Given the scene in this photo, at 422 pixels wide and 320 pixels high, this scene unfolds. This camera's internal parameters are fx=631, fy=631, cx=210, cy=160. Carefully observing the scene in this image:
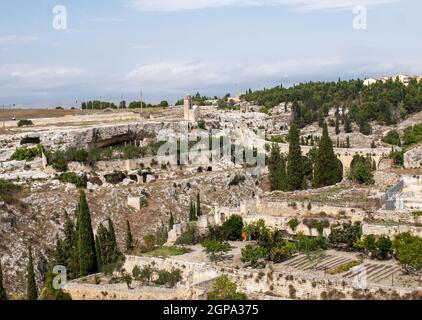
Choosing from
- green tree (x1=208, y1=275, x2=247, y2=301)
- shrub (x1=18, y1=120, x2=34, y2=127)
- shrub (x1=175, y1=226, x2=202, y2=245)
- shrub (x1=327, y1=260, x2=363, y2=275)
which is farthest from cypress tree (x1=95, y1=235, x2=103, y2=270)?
shrub (x1=18, y1=120, x2=34, y2=127)

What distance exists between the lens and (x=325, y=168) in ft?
112

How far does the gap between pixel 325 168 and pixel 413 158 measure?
5.38 m

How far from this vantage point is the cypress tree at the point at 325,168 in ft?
112

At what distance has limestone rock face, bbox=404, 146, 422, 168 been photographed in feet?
114


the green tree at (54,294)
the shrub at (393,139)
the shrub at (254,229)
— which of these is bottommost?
the green tree at (54,294)

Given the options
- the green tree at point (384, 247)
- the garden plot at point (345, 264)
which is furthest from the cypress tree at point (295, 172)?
the green tree at point (384, 247)

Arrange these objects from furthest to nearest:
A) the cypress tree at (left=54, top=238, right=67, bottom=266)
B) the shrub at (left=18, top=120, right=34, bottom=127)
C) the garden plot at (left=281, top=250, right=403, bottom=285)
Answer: the shrub at (left=18, top=120, right=34, bottom=127)
the cypress tree at (left=54, top=238, right=67, bottom=266)
the garden plot at (left=281, top=250, right=403, bottom=285)

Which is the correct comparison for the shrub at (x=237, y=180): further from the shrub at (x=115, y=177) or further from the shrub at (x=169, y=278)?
the shrub at (x=169, y=278)

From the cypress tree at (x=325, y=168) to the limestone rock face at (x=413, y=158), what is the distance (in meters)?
4.06

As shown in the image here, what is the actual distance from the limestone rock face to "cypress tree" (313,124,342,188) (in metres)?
4.06

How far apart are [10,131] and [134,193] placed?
18179 mm

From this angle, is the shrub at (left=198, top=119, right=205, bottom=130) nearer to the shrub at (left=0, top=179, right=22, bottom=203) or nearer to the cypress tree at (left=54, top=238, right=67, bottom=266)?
the shrub at (left=0, top=179, right=22, bottom=203)

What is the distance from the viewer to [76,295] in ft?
66.1

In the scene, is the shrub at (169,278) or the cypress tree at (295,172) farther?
the cypress tree at (295,172)
